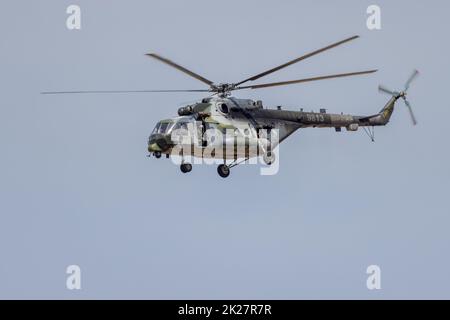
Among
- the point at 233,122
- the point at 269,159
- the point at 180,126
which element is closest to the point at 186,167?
the point at 180,126

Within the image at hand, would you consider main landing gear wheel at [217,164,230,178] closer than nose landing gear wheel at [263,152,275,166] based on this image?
Yes

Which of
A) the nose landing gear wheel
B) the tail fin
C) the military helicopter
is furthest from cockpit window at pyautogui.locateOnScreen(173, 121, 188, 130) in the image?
the tail fin

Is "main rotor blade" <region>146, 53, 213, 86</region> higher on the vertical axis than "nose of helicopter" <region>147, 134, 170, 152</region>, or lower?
higher

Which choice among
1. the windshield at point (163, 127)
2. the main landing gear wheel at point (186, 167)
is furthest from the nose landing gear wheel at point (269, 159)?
the windshield at point (163, 127)

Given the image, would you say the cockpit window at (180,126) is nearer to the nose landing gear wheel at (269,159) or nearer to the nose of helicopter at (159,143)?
the nose of helicopter at (159,143)

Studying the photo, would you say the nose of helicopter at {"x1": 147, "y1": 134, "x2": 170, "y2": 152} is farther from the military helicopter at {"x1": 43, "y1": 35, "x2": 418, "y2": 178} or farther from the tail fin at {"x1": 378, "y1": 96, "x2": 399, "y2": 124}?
the tail fin at {"x1": 378, "y1": 96, "x2": 399, "y2": 124}

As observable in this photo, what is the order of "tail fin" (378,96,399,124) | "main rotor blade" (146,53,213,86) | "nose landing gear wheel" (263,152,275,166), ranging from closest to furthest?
"main rotor blade" (146,53,213,86), "nose landing gear wheel" (263,152,275,166), "tail fin" (378,96,399,124)

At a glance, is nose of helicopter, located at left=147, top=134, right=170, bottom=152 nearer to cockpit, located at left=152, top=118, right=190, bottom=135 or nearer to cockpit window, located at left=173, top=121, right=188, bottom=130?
cockpit, located at left=152, top=118, right=190, bottom=135

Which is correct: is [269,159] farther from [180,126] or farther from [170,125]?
[170,125]

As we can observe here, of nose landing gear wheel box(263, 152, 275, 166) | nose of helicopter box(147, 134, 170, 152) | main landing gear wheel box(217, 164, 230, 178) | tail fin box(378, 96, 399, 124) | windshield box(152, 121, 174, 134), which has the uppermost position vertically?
tail fin box(378, 96, 399, 124)

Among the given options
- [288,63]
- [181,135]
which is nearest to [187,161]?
[181,135]

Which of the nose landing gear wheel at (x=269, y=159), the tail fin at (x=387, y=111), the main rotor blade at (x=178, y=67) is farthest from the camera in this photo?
the tail fin at (x=387, y=111)

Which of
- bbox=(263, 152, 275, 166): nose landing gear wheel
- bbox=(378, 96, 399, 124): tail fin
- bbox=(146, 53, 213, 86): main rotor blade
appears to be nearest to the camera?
bbox=(146, 53, 213, 86): main rotor blade

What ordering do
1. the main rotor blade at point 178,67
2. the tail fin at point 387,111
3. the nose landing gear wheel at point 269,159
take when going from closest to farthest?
the main rotor blade at point 178,67 → the nose landing gear wheel at point 269,159 → the tail fin at point 387,111
